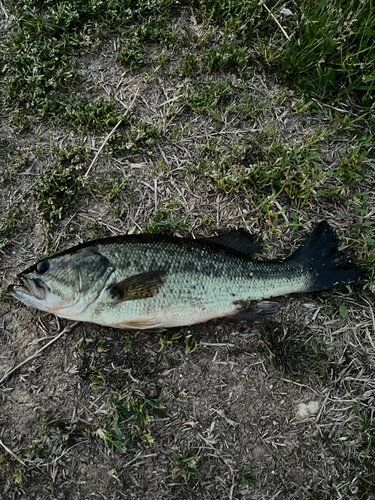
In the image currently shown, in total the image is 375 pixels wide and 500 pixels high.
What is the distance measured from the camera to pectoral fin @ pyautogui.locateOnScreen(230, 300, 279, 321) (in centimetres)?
355

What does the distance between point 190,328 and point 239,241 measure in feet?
3.35

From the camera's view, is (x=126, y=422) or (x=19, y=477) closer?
(x=19, y=477)

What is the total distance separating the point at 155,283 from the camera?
11.0 feet

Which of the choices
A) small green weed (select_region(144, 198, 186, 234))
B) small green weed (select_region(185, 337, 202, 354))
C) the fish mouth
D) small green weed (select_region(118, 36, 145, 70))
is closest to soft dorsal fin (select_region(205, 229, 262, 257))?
small green weed (select_region(144, 198, 186, 234))

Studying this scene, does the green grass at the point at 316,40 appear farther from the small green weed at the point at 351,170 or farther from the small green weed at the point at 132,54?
the small green weed at the point at 132,54

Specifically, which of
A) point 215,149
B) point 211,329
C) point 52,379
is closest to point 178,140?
point 215,149

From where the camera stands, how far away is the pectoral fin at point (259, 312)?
3551mm

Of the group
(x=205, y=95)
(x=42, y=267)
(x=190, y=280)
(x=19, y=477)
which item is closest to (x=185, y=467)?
(x=19, y=477)

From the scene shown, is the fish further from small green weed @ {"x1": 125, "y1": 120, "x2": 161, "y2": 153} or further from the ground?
small green weed @ {"x1": 125, "y1": 120, "x2": 161, "y2": 153}

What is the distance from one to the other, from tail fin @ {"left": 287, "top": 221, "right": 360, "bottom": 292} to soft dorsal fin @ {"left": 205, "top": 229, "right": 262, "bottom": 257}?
42cm

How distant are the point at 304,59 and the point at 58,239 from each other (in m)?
3.44

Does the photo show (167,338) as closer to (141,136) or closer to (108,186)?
(108,186)

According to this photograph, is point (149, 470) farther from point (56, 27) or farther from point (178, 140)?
point (56, 27)

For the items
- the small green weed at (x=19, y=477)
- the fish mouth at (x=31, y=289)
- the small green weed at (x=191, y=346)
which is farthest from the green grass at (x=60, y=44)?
the small green weed at (x=19, y=477)
